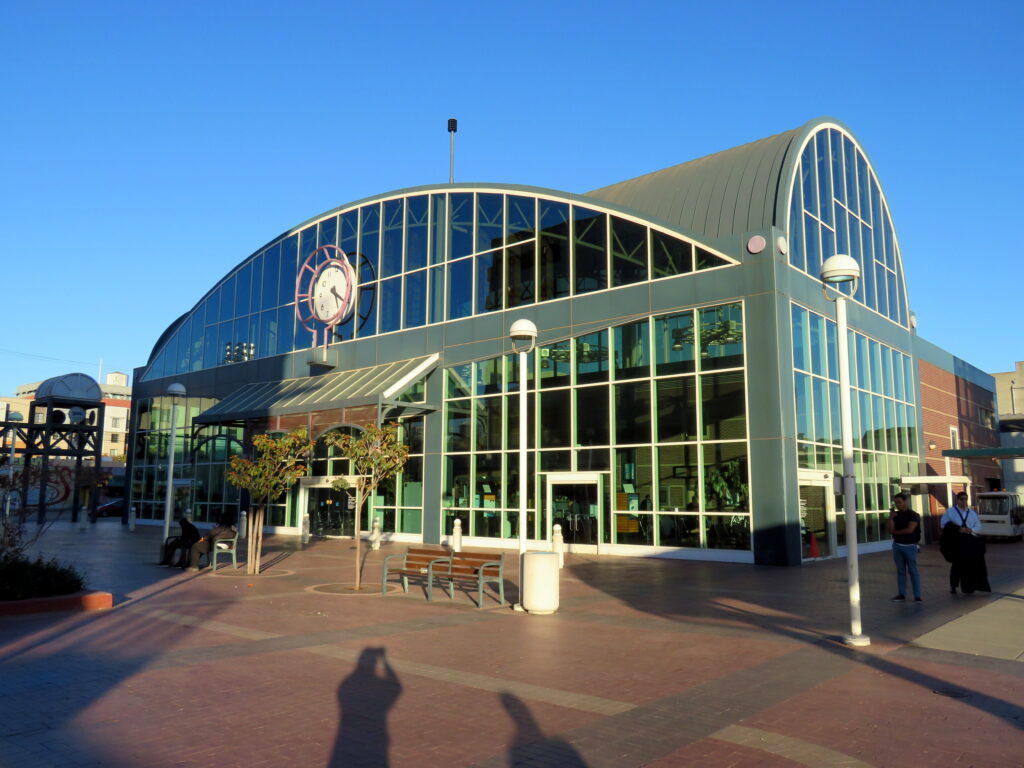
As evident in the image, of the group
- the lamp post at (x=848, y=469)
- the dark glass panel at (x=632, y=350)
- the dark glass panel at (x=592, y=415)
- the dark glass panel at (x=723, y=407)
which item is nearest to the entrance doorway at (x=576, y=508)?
the dark glass panel at (x=592, y=415)

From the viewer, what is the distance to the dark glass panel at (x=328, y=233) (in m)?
34.9

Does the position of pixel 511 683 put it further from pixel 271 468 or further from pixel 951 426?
pixel 951 426

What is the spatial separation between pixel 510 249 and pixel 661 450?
930 cm

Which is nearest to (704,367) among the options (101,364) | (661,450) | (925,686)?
(661,450)

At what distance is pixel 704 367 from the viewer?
22.6 m

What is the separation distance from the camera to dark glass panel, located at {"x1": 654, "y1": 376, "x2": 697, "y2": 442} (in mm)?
22531

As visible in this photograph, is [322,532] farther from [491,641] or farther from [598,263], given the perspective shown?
[491,641]

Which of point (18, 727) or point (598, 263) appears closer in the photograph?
point (18, 727)

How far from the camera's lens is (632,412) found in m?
23.8

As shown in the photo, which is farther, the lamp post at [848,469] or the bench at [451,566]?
the bench at [451,566]

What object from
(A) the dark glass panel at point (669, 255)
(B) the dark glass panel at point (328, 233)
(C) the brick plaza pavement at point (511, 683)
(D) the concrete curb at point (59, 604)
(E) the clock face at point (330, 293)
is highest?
(B) the dark glass panel at point (328, 233)

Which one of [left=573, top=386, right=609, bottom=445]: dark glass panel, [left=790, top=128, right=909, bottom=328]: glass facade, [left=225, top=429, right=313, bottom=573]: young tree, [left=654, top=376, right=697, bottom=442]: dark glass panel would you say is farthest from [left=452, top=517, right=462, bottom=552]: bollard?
[left=790, top=128, right=909, bottom=328]: glass facade

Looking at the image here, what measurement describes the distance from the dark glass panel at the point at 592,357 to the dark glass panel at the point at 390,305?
897 cm

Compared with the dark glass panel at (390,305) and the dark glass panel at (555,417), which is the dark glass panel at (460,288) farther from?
the dark glass panel at (555,417)
